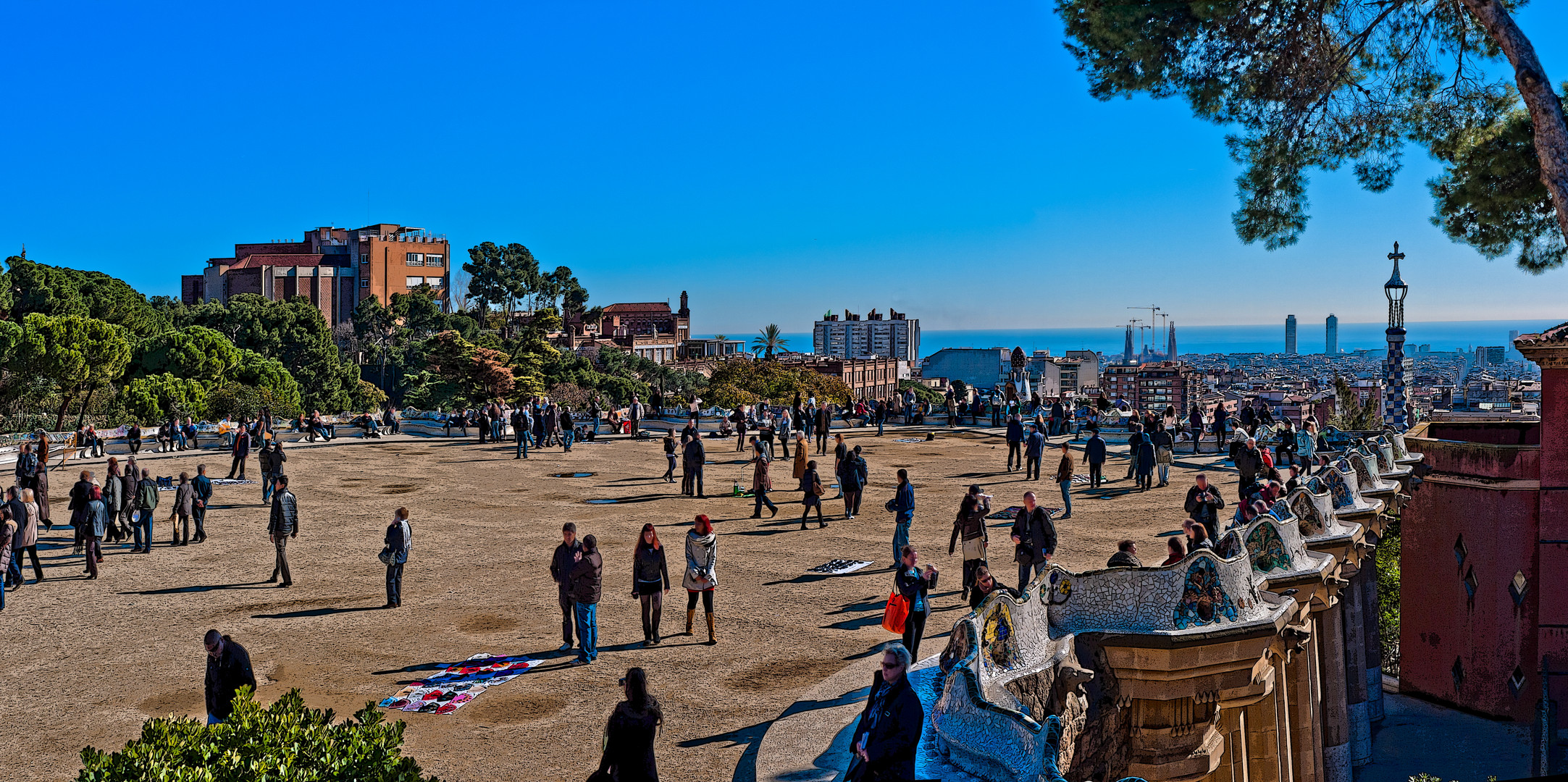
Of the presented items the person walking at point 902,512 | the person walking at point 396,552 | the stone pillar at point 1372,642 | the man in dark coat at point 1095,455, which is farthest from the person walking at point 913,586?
the man in dark coat at point 1095,455

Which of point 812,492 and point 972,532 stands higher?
point 972,532

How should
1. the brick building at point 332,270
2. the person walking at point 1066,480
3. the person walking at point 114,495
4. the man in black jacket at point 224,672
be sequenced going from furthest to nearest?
1. the brick building at point 332,270
2. the person walking at point 1066,480
3. the person walking at point 114,495
4. the man in black jacket at point 224,672

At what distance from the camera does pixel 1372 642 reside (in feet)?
46.1

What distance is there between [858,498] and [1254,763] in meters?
11.7

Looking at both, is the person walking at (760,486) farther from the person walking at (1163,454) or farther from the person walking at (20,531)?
the person walking at (20,531)

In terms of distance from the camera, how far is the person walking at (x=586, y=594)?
11398mm

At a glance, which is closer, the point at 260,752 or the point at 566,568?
the point at 260,752

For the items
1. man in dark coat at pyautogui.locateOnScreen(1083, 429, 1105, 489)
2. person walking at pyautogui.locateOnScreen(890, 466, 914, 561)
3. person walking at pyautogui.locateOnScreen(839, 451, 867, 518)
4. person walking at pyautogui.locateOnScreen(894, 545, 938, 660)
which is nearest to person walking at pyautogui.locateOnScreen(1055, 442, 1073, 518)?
man in dark coat at pyautogui.locateOnScreen(1083, 429, 1105, 489)

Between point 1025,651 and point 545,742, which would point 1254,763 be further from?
point 545,742

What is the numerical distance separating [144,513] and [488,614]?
7068 mm

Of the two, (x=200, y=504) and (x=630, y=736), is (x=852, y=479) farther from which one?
(x=630, y=736)

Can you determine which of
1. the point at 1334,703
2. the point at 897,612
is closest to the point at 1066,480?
the point at 1334,703

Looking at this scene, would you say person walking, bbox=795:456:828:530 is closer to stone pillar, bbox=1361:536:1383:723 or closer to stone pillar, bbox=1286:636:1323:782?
stone pillar, bbox=1361:536:1383:723

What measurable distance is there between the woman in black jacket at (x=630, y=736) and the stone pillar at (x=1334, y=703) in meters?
7.88
